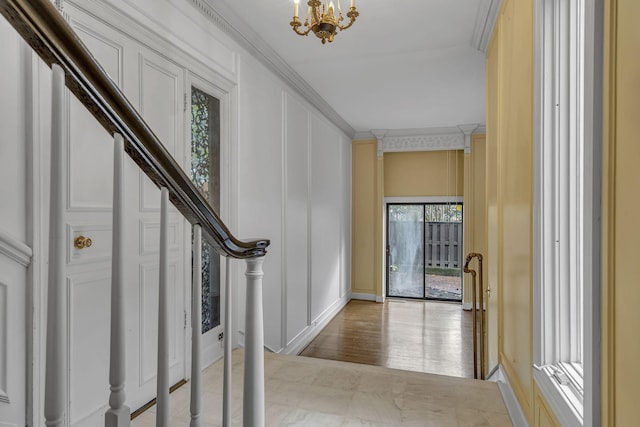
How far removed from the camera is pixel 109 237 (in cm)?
176

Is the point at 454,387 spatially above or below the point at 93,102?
below

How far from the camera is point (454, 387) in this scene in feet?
7.48

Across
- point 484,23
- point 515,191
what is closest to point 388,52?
point 484,23

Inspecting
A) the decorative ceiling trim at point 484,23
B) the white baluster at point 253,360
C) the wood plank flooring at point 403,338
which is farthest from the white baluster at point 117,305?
the wood plank flooring at point 403,338

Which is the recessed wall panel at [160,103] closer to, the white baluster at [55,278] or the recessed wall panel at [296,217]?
the white baluster at [55,278]

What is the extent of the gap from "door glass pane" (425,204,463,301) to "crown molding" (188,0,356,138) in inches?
131

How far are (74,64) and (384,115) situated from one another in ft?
16.8

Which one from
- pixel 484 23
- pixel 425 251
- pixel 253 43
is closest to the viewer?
pixel 484 23

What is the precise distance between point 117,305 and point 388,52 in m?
3.14

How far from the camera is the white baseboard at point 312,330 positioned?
390 centimetres

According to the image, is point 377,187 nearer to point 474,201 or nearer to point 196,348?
point 474,201

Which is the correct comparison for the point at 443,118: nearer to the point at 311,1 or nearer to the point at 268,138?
the point at 268,138

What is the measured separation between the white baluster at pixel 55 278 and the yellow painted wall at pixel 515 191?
5.59ft

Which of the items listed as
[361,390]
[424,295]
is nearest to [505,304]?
[361,390]
